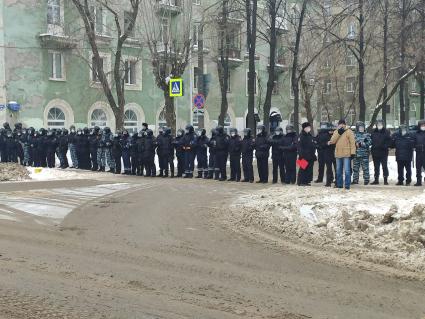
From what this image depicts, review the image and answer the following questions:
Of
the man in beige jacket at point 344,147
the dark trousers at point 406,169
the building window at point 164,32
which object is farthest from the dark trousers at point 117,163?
the dark trousers at point 406,169

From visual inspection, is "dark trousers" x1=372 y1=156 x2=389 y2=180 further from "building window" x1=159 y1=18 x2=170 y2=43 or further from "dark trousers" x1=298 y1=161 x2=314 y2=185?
"building window" x1=159 y1=18 x2=170 y2=43

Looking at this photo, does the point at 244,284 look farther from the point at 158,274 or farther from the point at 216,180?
the point at 216,180

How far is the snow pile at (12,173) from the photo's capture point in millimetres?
18492

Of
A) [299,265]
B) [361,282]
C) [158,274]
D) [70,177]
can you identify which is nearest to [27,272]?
[158,274]

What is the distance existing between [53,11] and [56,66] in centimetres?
346

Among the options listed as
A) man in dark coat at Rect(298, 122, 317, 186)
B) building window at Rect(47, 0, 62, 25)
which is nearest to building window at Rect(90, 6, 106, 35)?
building window at Rect(47, 0, 62, 25)

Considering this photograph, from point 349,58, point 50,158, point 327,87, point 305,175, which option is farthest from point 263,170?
point 327,87

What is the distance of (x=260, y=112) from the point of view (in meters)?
47.2

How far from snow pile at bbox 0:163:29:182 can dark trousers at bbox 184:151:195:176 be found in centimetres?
561

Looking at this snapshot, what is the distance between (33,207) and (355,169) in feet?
31.2

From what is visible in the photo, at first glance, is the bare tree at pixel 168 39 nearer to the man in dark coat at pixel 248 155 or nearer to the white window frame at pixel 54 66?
the white window frame at pixel 54 66

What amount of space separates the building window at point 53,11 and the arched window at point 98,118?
257 inches

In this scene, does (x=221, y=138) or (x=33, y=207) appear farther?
(x=221, y=138)

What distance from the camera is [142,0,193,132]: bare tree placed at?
28375mm
